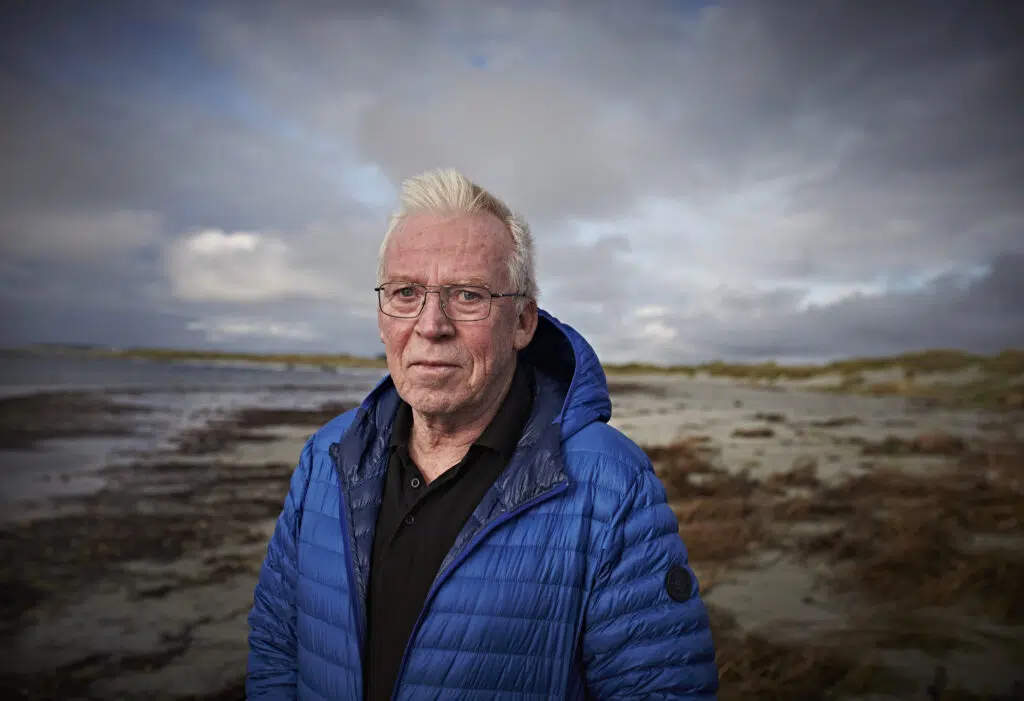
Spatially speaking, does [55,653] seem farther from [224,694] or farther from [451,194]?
[451,194]

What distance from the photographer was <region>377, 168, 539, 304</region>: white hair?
2.02m

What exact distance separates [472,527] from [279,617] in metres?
1.09

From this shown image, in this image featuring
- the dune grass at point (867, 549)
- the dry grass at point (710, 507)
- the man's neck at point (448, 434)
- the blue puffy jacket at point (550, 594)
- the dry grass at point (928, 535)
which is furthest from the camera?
the dry grass at point (710, 507)

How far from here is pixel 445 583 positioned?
175 centimetres

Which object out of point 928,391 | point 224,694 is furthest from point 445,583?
point 928,391

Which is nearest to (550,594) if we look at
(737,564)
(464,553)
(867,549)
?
(464,553)

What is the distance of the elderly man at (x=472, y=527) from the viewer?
175 centimetres

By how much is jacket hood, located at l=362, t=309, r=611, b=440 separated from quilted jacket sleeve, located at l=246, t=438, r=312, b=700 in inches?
20.3

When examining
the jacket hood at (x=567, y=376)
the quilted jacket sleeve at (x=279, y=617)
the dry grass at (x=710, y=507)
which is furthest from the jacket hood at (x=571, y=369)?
the dry grass at (x=710, y=507)

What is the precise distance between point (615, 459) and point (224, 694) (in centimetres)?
367

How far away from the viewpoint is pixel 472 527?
1.79 metres

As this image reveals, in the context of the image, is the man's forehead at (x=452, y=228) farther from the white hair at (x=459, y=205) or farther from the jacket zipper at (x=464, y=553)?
the jacket zipper at (x=464, y=553)

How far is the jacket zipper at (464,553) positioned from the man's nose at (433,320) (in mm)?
656

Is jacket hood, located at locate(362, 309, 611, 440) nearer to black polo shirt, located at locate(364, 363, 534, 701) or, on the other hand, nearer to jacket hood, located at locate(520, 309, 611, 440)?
jacket hood, located at locate(520, 309, 611, 440)
